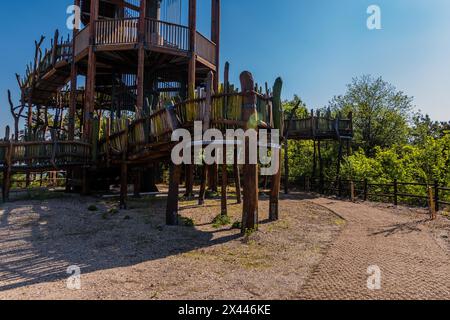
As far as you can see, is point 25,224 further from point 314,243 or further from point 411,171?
point 411,171

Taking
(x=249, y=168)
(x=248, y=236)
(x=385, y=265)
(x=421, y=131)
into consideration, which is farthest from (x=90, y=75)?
(x=421, y=131)

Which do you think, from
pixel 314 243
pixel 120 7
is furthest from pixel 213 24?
pixel 314 243

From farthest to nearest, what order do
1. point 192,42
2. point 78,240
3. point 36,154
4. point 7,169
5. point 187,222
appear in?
point 192,42 < point 36,154 < point 7,169 < point 187,222 < point 78,240

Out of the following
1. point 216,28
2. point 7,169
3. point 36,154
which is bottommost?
point 7,169

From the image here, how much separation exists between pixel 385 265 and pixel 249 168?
139 inches

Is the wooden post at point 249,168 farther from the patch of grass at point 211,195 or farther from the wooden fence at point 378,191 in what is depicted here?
the wooden fence at point 378,191

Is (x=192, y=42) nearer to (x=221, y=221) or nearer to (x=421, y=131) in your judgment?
(x=221, y=221)

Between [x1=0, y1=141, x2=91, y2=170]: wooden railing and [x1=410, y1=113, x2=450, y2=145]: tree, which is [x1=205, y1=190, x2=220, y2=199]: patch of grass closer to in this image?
[x1=0, y1=141, x2=91, y2=170]: wooden railing

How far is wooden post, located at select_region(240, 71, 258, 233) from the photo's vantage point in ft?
25.4

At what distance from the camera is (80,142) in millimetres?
13125

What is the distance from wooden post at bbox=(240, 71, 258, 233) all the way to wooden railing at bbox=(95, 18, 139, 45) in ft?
29.0

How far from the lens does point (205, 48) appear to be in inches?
653

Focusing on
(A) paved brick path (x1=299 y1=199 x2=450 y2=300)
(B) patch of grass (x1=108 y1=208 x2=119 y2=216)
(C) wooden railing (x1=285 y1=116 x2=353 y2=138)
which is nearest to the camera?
(A) paved brick path (x1=299 y1=199 x2=450 y2=300)

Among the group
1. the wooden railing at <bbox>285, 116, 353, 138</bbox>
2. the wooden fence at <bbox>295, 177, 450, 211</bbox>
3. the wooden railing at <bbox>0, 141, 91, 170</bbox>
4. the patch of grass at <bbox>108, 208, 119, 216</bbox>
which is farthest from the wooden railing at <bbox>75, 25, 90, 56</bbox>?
the wooden fence at <bbox>295, 177, 450, 211</bbox>
